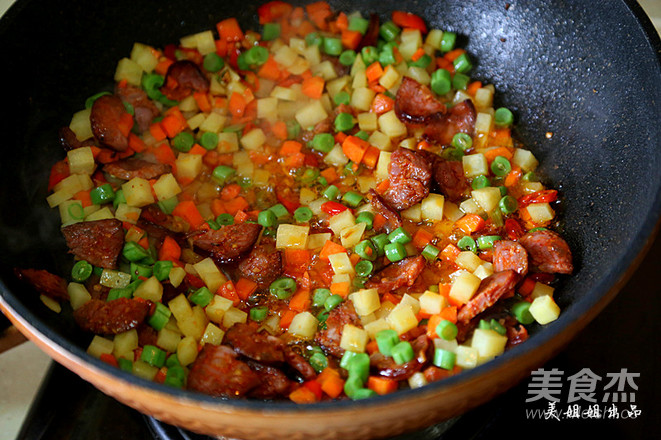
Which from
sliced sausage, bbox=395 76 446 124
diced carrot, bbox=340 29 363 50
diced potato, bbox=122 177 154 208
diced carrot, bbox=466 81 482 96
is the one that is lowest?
diced potato, bbox=122 177 154 208

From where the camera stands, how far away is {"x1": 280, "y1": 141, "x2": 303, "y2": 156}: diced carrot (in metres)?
2.74

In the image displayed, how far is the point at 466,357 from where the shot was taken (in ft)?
6.64

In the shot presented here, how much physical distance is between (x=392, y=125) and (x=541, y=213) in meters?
0.72

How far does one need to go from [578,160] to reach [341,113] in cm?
98

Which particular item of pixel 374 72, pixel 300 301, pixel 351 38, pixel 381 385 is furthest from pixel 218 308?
pixel 351 38

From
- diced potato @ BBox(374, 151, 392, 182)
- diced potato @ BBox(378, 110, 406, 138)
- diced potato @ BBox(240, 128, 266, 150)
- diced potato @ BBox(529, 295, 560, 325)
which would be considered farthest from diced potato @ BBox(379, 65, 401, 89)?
diced potato @ BBox(529, 295, 560, 325)

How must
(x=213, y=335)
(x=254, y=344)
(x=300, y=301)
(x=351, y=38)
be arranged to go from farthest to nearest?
(x=351, y=38) → (x=300, y=301) → (x=213, y=335) → (x=254, y=344)

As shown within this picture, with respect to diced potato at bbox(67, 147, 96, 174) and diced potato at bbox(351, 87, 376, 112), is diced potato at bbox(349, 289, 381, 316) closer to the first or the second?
diced potato at bbox(351, 87, 376, 112)

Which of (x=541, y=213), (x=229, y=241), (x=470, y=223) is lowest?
(x=229, y=241)

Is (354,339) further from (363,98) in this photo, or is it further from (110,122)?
(110,122)

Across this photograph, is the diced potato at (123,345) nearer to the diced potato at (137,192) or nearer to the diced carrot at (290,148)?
the diced potato at (137,192)

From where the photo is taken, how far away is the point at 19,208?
2.34 m

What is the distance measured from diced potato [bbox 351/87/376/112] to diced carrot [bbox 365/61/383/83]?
0.06 metres

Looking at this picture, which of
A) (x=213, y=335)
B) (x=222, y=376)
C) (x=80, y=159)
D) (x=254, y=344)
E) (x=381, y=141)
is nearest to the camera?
(x=222, y=376)
